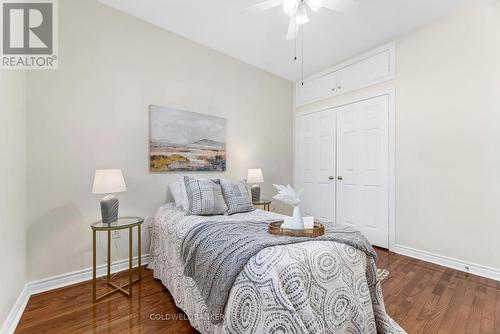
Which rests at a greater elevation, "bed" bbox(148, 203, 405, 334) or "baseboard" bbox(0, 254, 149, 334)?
"bed" bbox(148, 203, 405, 334)

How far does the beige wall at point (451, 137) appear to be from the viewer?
238 centimetres

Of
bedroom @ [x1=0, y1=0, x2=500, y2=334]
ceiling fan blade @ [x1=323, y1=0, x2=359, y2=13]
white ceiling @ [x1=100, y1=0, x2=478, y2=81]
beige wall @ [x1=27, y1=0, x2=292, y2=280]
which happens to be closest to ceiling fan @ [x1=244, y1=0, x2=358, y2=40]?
ceiling fan blade @ [x1=323, y1=0, x2=359, y2=13]

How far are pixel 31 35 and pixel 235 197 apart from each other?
232 cm

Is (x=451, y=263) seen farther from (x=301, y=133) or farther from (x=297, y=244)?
(x=301, y=133)

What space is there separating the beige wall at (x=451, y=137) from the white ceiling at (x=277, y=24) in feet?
1.01

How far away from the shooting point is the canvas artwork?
2.75m

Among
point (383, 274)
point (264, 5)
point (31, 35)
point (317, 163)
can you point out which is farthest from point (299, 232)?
point (31, 35)

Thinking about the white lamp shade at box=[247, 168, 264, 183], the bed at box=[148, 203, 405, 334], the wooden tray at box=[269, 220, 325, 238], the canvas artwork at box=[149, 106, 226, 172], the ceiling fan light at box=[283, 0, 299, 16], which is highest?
the ceiling fan light at box=[283, 0, 299, 16]

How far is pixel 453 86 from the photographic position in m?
2.61

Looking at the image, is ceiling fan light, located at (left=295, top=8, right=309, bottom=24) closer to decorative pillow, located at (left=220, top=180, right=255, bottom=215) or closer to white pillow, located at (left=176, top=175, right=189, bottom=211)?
decorative pillow, located at (left=220, top=180, right=255, bottom=215)

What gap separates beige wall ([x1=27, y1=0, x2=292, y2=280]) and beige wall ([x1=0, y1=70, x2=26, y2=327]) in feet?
0.40

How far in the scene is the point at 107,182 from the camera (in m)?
2.08

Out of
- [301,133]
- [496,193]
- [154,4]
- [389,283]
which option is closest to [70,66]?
[154,4]

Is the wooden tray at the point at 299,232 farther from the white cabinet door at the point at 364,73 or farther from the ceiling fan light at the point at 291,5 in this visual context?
the white cabinet door at the point at 364,73
